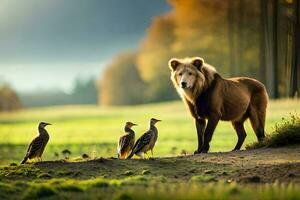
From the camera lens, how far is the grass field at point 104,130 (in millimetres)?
27078

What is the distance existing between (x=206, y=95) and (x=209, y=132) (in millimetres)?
750

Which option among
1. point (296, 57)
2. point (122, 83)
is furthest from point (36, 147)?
point (122, 83)

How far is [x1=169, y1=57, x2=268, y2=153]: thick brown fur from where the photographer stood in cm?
1567

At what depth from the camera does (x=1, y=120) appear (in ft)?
189

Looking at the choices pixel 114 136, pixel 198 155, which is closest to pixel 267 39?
pixel 114 136

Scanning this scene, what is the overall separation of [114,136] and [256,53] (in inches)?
545

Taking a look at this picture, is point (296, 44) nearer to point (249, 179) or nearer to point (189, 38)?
point (249, 179)

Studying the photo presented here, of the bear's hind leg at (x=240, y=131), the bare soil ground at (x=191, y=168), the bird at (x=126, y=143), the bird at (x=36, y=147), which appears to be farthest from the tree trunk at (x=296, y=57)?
the bird at (x=36, y=147)

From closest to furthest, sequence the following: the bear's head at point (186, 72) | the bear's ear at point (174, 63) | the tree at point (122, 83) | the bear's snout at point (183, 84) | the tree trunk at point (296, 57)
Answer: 1. the bear's snout at point (183, 84)
2. the bear's head at point (186, 72)
3. the bear's ear at point (174, 63)
4. the tree trunk at point (296, 57)
5. the tree at point (122, 83)

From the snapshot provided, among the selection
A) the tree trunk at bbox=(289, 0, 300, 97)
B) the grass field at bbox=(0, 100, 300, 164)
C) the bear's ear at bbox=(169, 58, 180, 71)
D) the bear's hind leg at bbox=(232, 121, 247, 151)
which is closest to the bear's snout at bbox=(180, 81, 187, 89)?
the bear's ear at bbox=(169, 58, 180, 71)

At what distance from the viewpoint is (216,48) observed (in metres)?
54.8

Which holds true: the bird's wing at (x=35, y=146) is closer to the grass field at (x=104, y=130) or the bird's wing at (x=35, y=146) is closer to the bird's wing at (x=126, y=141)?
the grass field at (x=104, y=130)

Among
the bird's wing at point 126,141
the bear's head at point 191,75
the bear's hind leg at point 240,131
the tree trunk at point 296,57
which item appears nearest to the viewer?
the bird's wing at point 126,141

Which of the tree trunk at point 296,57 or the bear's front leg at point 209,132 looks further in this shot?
the tree trunk at point 296,57
